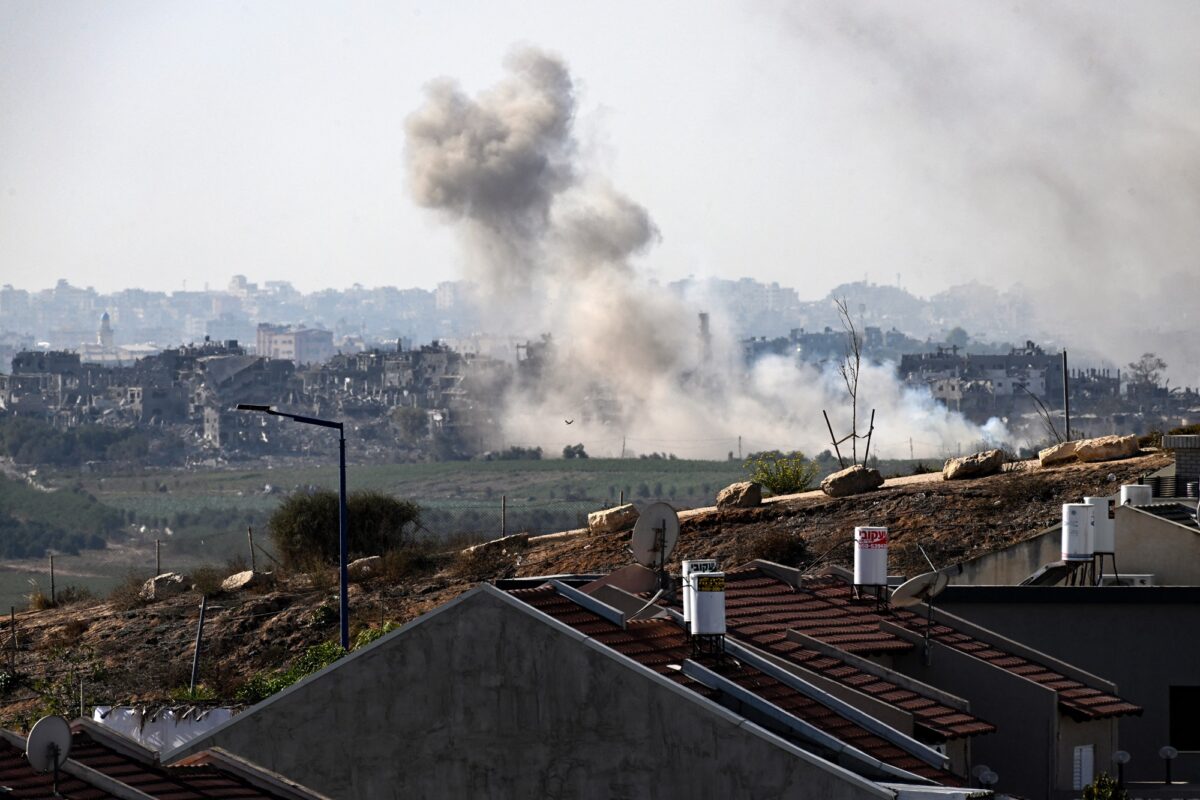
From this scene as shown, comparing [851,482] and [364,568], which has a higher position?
[851,482]

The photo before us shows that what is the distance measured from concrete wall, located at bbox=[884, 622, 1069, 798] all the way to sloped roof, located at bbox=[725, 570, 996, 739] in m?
0.26

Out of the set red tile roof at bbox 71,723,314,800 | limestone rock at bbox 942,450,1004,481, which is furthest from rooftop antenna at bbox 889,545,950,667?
limestone rock at bbox 942,450,1004,481

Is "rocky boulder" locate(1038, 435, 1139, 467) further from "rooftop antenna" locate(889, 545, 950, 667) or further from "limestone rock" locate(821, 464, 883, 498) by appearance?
"rooftop antenna" locate(889, 545, 950, 667)

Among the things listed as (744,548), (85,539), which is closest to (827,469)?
(85,539)

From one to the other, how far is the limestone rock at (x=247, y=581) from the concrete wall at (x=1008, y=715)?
83.5ft

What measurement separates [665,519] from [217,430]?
540 feet

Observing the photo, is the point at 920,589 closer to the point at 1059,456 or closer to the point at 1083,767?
the point at 1083,767

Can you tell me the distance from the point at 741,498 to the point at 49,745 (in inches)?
1235

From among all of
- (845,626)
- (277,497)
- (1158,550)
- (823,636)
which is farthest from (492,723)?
(277,497)

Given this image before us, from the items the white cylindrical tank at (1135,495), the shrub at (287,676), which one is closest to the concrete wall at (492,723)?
the white cylindrical tank at (1135,495)

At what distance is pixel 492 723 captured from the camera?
1228cm

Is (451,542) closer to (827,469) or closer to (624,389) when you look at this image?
(827,469)

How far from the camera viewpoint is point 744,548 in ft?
120

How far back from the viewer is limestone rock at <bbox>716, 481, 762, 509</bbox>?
41281 mm
